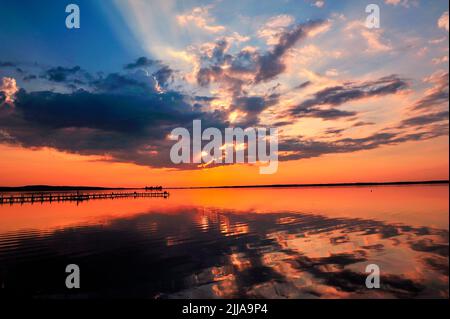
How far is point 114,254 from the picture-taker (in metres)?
21.7

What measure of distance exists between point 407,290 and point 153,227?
27.2 meters

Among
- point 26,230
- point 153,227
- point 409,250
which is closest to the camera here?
point 409,250

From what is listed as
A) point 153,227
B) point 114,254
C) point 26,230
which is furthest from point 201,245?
point 26,230

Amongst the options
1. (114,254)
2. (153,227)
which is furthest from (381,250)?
(153,227)

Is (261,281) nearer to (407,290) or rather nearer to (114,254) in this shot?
(407,290)

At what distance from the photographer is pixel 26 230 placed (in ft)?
108
